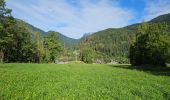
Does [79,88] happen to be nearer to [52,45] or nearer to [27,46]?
[27,46]

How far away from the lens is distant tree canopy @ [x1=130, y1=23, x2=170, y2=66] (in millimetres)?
72375

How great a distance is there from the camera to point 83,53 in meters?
154

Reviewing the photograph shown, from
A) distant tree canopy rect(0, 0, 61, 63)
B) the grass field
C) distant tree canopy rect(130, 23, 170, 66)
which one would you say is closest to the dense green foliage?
distant tree canopy rect(0, 0, 61, 63)

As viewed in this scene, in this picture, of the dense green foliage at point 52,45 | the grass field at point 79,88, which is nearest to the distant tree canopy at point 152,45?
the dense green foliage at point 52,45

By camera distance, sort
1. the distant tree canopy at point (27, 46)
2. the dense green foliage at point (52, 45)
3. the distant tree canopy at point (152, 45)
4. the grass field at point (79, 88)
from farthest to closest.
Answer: the dense green foliage at point (52, 45), the distant tree canopy at point (27, 46), the distant tree canopy at point (152, 45), the grass field at point (79, 88)

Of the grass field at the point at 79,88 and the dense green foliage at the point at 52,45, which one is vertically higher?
the dense green foliage at the point at 52,45

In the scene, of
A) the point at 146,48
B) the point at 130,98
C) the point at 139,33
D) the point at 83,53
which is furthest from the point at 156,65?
the point at 83,53

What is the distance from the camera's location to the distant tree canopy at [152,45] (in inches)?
2849

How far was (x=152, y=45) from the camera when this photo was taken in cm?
7581

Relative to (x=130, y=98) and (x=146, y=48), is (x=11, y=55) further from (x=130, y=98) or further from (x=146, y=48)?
(x=130, y=98)

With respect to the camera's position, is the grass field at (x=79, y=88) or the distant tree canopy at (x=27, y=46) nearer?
the grass field at (x=79, y=88)

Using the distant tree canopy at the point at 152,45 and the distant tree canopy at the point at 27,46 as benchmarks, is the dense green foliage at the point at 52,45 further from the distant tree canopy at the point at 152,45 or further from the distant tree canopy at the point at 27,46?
the distant tree canopy at the point at 152,45

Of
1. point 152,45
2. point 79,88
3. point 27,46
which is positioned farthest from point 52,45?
point 79,88

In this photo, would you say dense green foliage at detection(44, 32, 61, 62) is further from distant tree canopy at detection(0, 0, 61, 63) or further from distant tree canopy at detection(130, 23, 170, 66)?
distant tree canopy at detection(130, 23, 170, 66)
